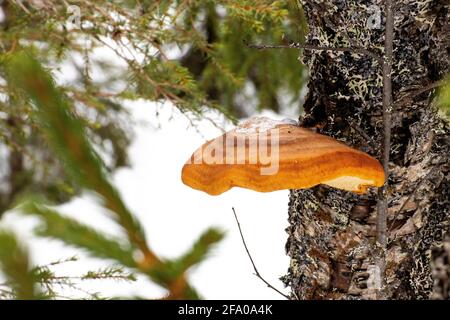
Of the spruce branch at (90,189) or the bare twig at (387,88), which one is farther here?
the bare twig at (387,88)

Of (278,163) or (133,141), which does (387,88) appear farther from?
(133,141)

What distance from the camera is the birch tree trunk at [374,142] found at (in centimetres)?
151

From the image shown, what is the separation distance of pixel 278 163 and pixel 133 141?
592 centimetres

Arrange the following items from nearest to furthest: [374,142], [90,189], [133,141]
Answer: [90,189]
[374,142]
[133,141]

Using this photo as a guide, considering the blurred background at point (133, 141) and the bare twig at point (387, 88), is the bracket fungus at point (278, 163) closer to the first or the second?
the bare twig at point (387, 88)

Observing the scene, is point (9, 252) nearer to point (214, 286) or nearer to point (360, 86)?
point (360, 86)

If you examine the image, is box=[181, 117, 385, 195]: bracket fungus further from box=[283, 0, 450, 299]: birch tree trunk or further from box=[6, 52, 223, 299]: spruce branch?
box=[6, 52, 223, 299]: spruce branch

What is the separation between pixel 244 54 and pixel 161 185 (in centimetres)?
201

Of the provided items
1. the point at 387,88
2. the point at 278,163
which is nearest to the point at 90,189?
the point at 278,163

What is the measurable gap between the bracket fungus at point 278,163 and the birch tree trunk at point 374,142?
130 millimetres

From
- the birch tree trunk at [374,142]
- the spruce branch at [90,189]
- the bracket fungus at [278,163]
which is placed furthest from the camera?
the birch tree trunk at [374,142]

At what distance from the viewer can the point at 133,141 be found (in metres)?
7.07

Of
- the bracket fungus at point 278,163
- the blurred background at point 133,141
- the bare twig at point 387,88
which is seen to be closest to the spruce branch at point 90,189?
the blurred background at point 133,141
